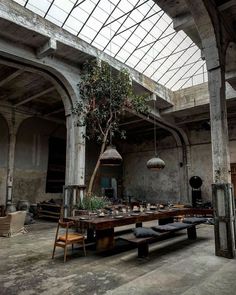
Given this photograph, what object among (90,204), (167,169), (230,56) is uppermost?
(230,56)

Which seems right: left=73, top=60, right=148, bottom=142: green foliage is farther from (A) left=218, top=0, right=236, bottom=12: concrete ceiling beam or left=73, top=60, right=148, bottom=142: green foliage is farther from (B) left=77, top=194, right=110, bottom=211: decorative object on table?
(A) left=218, top=0, right=236, bottom=12: concrete ceiling beam

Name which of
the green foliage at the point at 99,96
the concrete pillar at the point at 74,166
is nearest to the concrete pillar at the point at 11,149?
the concrete pillar at the point at 74,166

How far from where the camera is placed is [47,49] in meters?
6.70

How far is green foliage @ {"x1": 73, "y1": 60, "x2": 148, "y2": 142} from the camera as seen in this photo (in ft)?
25.4

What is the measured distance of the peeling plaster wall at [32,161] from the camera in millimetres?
11500

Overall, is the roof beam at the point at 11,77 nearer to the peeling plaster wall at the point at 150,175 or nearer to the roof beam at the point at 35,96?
the roof beam at the point at 35,96

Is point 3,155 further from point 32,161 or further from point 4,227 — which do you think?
point 4,227

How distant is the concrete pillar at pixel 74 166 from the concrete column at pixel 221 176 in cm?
396

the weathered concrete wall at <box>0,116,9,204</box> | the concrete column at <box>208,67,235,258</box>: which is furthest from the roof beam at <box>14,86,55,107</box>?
the concrete column at <box>208,67,235,258</box>

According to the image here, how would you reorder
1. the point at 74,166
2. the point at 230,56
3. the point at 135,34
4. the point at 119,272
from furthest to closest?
1. the point at 135,34
2. the point at 74,166
3. the point at 230,56
4. the point at 119,272

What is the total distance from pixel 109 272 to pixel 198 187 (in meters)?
10.2

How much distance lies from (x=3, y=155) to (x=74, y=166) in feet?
16.0

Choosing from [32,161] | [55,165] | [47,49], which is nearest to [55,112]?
[32,161]

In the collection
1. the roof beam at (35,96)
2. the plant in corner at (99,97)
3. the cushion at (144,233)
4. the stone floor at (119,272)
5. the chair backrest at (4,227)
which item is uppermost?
the roof beam at (35,96)
